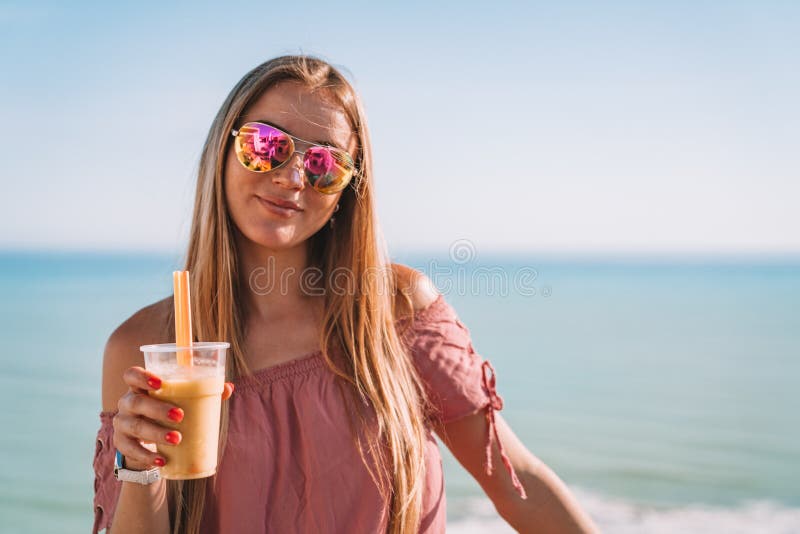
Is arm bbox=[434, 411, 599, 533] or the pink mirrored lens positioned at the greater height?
the pink mirrored lens

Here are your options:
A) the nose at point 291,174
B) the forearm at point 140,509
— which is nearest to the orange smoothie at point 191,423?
the forearm at point 140,509

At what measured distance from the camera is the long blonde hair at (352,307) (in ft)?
8.93

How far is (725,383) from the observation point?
16406mm

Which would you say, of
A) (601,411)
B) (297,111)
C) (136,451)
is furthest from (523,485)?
(601,411)

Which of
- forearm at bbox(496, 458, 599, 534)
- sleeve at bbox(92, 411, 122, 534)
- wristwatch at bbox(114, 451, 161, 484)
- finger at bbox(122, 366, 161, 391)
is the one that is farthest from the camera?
forearm at bbox(496, 458, 599, 534)

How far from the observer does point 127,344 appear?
8.98ft

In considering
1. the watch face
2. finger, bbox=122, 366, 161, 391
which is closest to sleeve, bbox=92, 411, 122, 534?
the watch face

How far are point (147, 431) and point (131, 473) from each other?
248mm

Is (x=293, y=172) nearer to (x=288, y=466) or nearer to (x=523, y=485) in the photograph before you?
A: (x=288, y=466)

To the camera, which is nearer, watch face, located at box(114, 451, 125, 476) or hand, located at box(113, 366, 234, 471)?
hand, located at box(113, 366, 234, 471)

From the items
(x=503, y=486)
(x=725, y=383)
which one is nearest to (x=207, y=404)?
(x=503, y=486)

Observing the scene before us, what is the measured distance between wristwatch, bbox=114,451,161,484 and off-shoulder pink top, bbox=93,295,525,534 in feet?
1.16

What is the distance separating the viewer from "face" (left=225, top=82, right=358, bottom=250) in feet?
9.06

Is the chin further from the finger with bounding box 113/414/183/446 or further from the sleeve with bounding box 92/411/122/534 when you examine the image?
the finger with bounding box 113/414/183/446
